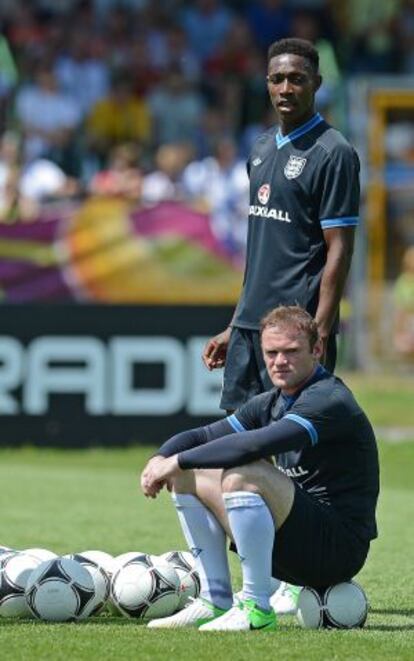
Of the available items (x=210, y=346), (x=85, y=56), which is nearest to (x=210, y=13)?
(x=85, y=56)

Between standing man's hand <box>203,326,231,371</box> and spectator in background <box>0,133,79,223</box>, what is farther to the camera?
spectator in background <box>0,133,79,223</box>

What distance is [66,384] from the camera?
51.4 feet

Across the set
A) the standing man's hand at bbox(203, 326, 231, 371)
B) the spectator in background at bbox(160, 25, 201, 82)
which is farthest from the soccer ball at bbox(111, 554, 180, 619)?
the spectator in background at bbox(160, 25, 201, 82)

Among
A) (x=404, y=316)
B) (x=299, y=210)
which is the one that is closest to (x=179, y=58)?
(x=404, y=316)

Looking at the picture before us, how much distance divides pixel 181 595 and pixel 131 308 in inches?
328

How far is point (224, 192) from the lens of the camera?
741 inches

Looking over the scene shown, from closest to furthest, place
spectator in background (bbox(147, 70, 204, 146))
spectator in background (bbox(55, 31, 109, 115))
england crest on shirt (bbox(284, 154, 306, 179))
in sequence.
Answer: england crest on shirt (bbox(284, 154, 306, 179)) < spectator in background (bbox(55, 31, 109, 115)) < spectator in background (bbox(147, 70, 204, 146))

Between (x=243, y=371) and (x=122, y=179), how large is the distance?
10720 millimetres

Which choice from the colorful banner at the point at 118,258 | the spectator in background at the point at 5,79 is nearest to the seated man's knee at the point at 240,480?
the colorful banner at the point at 118,258

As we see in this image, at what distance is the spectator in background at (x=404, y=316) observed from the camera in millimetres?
18844

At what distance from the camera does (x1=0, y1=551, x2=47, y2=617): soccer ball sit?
739 cm

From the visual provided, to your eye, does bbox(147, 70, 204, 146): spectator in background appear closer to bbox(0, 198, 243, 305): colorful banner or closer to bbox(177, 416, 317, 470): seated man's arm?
bbox(0, 198, 243, 305): colorful banner

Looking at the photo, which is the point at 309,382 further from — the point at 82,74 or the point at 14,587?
the point at 82,74

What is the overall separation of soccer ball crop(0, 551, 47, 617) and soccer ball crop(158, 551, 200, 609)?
65 cm
